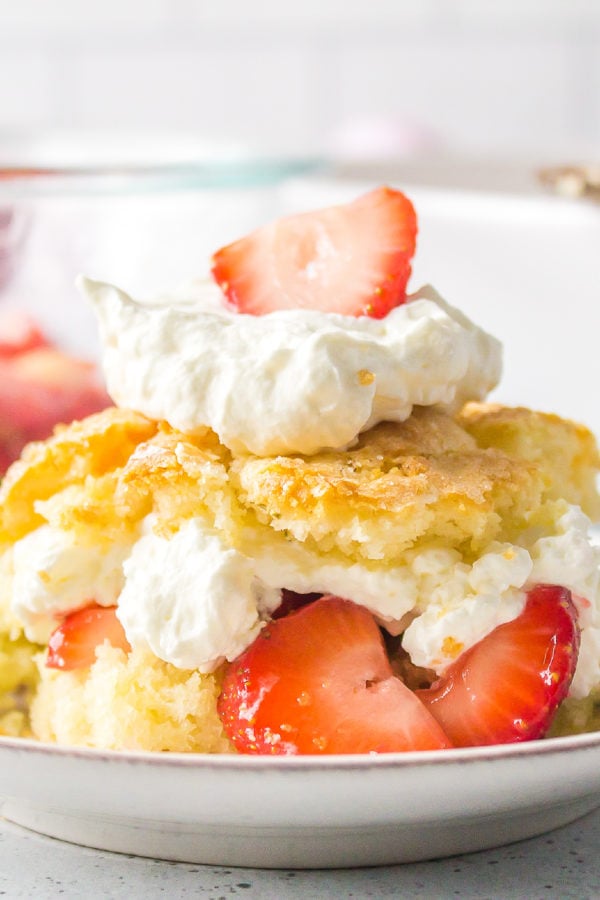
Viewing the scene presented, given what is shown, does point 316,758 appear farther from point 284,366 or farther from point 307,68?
point 307,68

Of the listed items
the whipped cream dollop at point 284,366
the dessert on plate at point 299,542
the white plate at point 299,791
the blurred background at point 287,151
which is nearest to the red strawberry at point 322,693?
the dessert on plate at point 299,542

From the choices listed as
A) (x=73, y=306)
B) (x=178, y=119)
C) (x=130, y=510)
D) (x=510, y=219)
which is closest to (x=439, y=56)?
(x=178, y=119)

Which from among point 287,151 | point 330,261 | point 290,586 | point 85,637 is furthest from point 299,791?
point 287,151

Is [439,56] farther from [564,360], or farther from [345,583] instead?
[345,583]

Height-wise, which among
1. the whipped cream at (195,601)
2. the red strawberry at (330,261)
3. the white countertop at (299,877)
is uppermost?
the red strawberry at (330,261)

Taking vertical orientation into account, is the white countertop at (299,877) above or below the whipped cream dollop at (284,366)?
below

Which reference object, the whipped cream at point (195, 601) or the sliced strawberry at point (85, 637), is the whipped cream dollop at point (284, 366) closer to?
the whipped cream at point (195, 601)

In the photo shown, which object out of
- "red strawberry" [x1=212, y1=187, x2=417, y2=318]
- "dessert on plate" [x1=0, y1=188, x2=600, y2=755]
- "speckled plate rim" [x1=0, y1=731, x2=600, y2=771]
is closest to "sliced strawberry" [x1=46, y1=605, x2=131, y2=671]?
"dessert on plate" [x1=0, y1=188, x2=600, y2=755]
